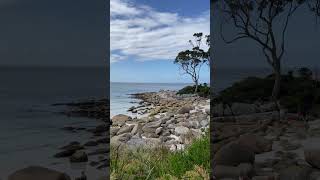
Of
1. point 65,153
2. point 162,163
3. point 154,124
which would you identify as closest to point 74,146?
point 65,153

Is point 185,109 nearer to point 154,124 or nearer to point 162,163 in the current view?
point 154,124

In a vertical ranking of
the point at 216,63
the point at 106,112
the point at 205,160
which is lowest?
the point at 205,160

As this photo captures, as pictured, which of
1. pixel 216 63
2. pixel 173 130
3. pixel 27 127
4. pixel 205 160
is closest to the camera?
pixel 27 127

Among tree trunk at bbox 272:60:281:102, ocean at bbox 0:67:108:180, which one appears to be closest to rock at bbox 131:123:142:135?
ocean at bbox 0:67:108:180

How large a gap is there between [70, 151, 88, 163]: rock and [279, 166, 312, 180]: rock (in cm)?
139

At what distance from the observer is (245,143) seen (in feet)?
11.0

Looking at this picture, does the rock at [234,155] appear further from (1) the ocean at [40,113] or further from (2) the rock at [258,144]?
(1) the ocean at [40,113]

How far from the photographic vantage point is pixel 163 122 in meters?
5.26

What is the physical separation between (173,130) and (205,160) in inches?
46.1

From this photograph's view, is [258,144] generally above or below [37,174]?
above

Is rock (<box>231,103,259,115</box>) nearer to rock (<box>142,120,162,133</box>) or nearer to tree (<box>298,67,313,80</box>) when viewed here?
tree (<box>298,67,313,80</box>)

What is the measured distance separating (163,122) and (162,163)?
1.27 meters

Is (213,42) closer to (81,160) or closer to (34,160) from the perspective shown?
(81,160)

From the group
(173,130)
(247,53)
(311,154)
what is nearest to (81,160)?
(247,53)
